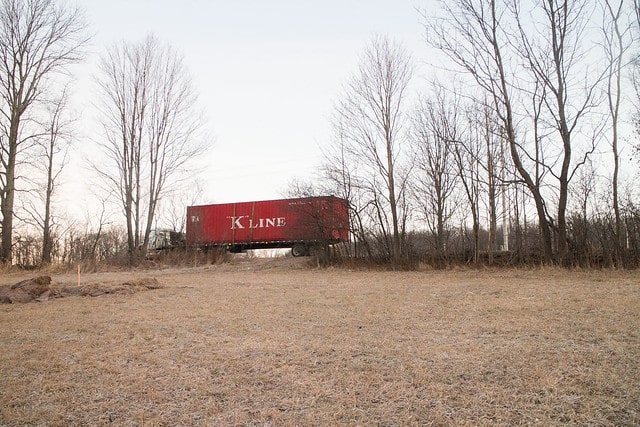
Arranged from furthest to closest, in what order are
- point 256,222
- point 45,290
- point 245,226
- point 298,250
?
point 245,226 → point 256,222 → point 298,250 → point 45,290

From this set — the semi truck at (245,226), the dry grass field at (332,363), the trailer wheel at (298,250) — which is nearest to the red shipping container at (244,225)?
the semi truck at (245,226)

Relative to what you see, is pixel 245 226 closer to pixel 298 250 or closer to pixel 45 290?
pixel 298 250

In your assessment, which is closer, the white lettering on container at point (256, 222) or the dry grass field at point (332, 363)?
the dry grass field at point (332, 363)

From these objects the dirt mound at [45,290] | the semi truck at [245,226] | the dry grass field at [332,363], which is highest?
the semi truck at [245,226]

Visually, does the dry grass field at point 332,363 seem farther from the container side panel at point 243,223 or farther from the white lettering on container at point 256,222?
the white lettering on container at point 256,222

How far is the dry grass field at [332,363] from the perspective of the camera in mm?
2594

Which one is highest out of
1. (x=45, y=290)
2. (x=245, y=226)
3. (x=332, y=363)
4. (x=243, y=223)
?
(x=243, y=223)

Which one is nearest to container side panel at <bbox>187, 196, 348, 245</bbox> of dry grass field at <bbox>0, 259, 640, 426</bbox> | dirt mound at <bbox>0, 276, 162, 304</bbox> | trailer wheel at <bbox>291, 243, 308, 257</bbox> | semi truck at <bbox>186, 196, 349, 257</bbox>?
semi truck at <bbox>186, 196, 349, 257</bbox>

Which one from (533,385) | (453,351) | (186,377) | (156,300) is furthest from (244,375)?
(156,300)

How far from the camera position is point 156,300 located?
7617 mm

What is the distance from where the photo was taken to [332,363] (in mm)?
3568

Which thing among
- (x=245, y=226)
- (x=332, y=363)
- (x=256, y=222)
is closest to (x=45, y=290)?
(x=332, y=363)

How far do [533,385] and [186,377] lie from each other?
8.26ft

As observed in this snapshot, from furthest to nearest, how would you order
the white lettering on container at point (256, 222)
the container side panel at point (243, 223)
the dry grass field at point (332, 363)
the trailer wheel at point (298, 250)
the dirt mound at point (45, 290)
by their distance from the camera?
the white lettering on container at point (256, 222), the container side panel at point (243, 223), the trailer wheel at point (298, 250), the dirt mound at point (45, 290), the dry grass field at point (332, 363)
